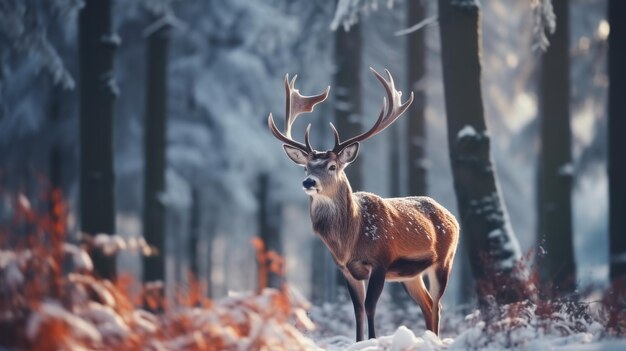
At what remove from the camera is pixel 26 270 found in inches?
189

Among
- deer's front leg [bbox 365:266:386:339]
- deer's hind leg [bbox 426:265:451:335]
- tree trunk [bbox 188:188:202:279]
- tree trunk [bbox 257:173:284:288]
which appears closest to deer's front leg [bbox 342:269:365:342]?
deer's front leg [bbox 365:266:386:339]

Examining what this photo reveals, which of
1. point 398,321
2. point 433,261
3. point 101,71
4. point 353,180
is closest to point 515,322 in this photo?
point 433,261

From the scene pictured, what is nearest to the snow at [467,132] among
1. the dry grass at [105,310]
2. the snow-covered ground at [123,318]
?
the snow-covered ground at [123,318]

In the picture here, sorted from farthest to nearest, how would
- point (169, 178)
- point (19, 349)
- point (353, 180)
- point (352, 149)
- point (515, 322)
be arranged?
point (169, 178) → point (353, 180) → point (352, 149) → point (515, 322) → point (19, 349)

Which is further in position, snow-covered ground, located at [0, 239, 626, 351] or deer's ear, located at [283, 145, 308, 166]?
deer's ear, located at [283, 145, 308, 166]

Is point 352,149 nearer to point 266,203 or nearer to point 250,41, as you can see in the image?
point 250,41

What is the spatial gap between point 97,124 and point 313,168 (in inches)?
175

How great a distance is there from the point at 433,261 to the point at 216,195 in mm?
16056

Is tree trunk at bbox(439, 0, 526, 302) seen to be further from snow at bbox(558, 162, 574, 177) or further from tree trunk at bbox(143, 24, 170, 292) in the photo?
tree trunk at bbox(143, 24, 170, 292)

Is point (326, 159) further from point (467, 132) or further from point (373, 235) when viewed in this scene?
point (467, 132)

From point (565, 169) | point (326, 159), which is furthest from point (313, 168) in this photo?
point (565, 169)

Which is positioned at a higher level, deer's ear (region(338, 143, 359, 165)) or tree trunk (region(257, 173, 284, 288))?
deer's ear (region(338, 143, 359, 165))

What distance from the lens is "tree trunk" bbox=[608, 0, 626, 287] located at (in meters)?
10.1

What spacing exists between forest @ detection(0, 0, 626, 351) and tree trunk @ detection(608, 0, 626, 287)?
0.03 meters
